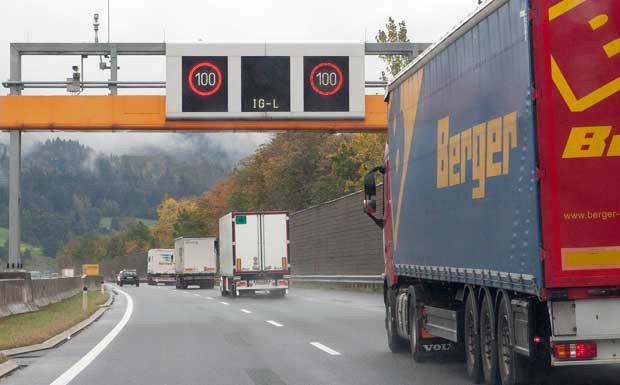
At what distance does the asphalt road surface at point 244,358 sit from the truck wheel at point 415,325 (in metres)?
0.15

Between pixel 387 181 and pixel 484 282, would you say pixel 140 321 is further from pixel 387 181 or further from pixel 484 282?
pixel 484 282

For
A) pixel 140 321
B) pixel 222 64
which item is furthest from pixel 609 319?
pixel 222 64

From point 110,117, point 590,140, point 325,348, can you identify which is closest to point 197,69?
point 110,117

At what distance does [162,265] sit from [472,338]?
76.1m

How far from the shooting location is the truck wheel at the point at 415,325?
542 inches

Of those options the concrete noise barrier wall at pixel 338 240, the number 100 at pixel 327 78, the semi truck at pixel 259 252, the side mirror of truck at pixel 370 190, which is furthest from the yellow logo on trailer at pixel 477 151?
the semi truck at pixel 259 252

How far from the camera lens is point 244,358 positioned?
48.8 feet

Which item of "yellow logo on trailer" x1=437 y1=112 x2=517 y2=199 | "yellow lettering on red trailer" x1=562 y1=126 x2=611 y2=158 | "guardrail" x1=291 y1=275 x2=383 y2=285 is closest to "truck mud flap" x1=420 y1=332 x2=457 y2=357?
"yellow logo on trailer" x1=437 y1=112 x2=517 y2=199

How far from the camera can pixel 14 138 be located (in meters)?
30.0

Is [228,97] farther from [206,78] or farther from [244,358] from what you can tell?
[244,358]

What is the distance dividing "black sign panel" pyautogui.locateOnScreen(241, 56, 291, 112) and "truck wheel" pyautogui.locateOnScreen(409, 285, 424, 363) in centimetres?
1582

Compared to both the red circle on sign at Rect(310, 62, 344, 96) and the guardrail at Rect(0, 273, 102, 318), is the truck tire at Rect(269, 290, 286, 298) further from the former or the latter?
the red circle on sign at Rect(310, 62, 344, 96)

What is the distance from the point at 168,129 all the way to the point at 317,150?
64923mm

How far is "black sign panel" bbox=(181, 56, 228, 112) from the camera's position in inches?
1165
